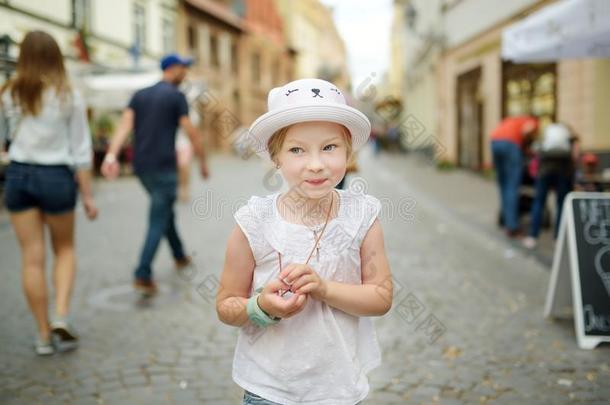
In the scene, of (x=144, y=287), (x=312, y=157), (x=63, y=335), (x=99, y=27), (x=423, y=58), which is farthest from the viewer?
(x=423, y=58)

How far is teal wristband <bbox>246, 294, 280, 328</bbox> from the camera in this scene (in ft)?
5.27

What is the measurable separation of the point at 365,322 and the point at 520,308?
3.35 metres

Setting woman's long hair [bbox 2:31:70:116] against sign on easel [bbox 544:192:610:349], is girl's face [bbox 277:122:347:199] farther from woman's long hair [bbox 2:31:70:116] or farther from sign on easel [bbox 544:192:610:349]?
sign on easel [bbox 544:192:610:349]

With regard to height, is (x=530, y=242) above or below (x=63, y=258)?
below

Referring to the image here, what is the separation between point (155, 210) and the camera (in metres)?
5.24

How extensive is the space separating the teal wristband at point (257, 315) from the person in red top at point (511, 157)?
22.4 feet

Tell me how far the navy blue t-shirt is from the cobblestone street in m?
1.08

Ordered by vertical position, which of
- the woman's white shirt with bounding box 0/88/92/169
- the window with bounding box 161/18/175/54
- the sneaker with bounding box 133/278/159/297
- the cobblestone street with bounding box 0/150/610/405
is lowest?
the cobblestone street with bounding box 0/150/610/405

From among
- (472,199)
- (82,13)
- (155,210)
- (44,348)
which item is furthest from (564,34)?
(82,13)

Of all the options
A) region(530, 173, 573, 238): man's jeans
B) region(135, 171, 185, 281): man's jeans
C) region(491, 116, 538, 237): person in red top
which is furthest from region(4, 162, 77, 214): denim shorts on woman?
region(491, 116, 538, 237): person in red top

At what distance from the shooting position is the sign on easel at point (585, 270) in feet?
13.4

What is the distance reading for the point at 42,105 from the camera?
3.77 meters

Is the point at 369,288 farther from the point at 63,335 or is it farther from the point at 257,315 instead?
the point at 63,335

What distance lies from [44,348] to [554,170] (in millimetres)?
5661
